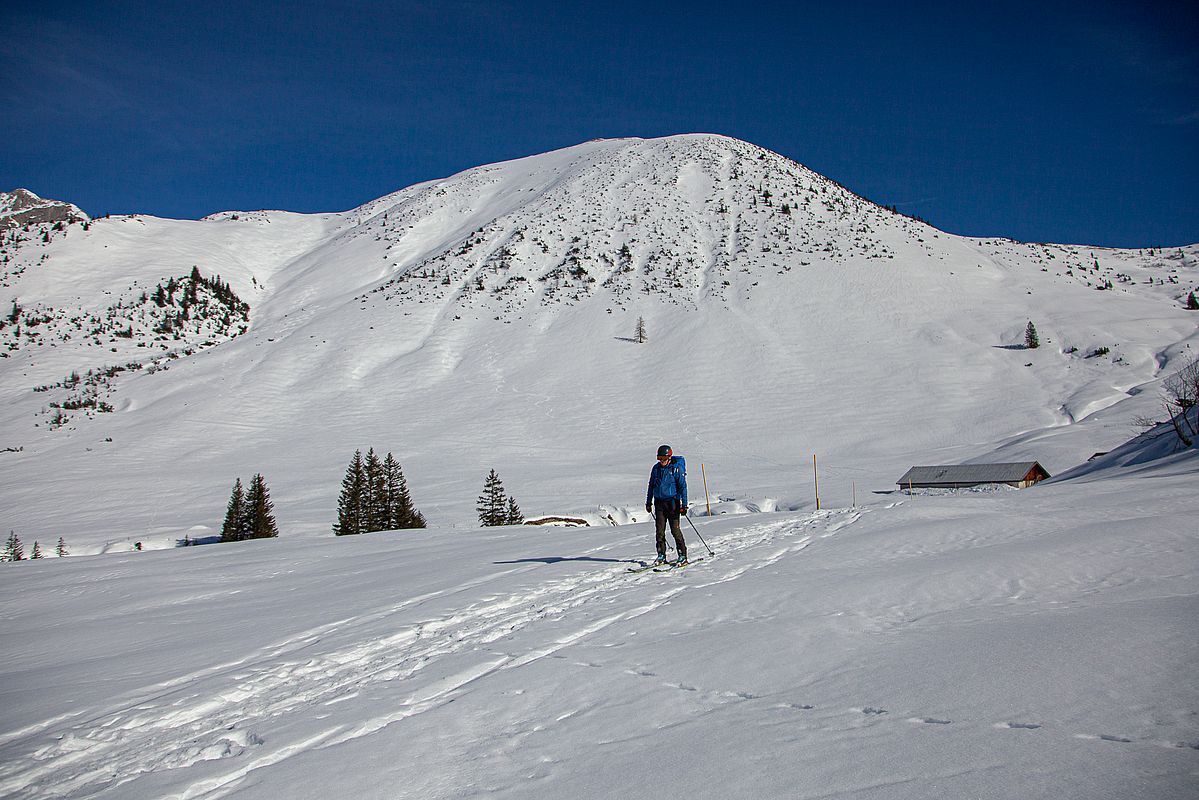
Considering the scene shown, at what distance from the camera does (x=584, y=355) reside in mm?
79375

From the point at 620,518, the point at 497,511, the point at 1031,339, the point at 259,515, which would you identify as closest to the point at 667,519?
the point at 620,518

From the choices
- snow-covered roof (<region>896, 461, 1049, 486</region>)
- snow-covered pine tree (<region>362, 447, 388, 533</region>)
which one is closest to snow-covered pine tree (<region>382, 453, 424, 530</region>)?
snow-covered pine tree (<region>362, 447, 388, 533</region>)

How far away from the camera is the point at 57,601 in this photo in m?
11.3

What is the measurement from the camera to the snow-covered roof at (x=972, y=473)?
34438mm

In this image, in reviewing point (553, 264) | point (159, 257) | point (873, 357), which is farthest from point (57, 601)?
point (159, 257)

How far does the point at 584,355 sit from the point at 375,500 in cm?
4322

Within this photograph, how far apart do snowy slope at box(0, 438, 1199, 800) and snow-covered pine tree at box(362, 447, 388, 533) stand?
27863mm

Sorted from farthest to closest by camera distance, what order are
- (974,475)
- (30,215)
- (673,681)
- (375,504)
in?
(30,215), (375,504), (974,475), (673,681)

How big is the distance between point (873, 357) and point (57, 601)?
71.7 metres

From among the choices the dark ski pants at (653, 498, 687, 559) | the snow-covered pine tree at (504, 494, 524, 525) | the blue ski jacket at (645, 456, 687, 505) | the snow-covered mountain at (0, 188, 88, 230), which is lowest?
the snow-covered pine tree at (504, 494, 524, 525)

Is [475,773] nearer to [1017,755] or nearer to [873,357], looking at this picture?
[1017,755]

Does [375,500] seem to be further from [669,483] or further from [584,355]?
[584,355]

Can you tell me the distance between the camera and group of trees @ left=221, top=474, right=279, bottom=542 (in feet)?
122

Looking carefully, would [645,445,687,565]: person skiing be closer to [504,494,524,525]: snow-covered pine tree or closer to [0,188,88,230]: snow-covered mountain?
[504,494,524,525]: snow-covered pine tree
